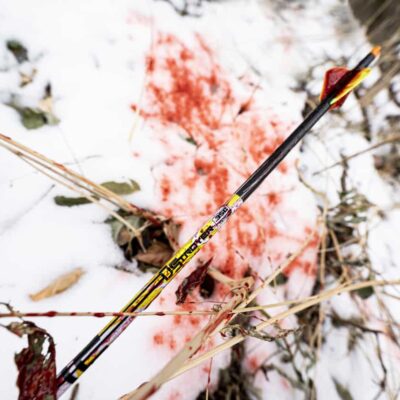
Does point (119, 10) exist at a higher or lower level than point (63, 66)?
higher

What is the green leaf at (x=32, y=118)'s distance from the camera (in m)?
0.81

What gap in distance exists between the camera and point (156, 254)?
0.79m

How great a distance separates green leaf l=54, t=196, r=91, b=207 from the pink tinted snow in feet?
0.58

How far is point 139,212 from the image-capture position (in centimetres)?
75

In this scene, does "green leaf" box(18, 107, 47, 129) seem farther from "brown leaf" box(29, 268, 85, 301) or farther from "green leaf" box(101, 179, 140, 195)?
"brown leaf" box(29, 268, 85, 301)

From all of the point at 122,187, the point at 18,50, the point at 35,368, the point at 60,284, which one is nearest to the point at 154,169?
the point at 122,187

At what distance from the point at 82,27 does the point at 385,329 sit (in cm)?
117

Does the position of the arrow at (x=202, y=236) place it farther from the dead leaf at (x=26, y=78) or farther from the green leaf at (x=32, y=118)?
the dead leaf at (x=26, y=78)

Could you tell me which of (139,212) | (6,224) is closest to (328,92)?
(139,212)

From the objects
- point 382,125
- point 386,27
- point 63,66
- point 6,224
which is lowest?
point 382,125

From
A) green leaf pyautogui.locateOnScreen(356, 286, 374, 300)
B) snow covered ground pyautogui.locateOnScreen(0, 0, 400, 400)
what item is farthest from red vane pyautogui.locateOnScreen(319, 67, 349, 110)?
green leaf pyautogui.locateOnScreen(356, 286, 374, 300)

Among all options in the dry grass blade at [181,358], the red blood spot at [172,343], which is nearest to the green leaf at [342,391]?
the red blood spot at [172,343]

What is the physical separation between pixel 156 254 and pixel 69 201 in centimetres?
22

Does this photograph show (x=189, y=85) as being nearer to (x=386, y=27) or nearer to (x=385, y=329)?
(x=385, y=329)
